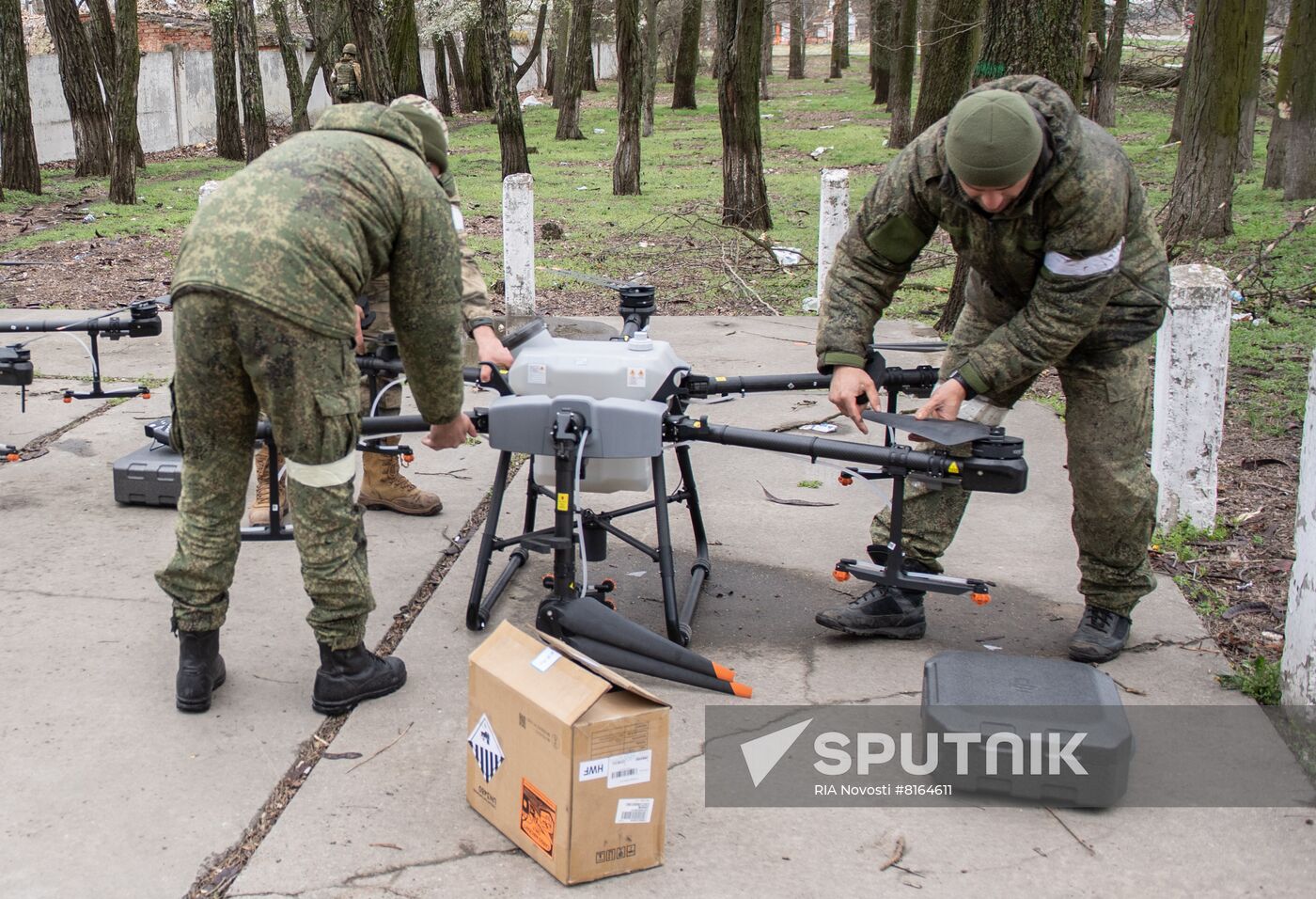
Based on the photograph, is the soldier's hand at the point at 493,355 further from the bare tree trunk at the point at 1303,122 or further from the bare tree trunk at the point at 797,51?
the bare tree trunk at the point at 797,51

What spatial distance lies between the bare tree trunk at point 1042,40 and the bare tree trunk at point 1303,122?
869cm

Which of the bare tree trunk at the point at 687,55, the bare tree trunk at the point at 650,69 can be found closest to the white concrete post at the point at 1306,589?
the bare tree trunk at the point at 650,69

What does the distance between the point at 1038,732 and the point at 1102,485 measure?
1.11m

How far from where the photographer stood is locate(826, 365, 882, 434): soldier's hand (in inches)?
156

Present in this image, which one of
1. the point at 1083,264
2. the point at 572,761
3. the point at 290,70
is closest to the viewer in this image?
the point at 572,761

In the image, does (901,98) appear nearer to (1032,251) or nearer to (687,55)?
(687,55)

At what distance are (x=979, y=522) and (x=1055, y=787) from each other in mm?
2259

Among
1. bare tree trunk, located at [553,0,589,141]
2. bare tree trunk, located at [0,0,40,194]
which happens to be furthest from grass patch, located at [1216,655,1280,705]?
bare tree trunk, located at [553,0,589,141]

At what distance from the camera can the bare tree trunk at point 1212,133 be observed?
1145 centimetres

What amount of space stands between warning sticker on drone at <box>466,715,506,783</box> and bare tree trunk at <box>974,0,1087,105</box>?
5.35m

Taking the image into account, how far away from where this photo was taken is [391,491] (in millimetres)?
5270

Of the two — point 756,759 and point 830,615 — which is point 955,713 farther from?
point 830,615

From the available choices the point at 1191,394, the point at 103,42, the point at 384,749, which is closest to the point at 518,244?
the point at 1191,394

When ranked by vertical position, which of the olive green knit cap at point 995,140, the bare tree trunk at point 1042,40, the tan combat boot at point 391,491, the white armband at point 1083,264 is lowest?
the tan combat boot at point 391,491
